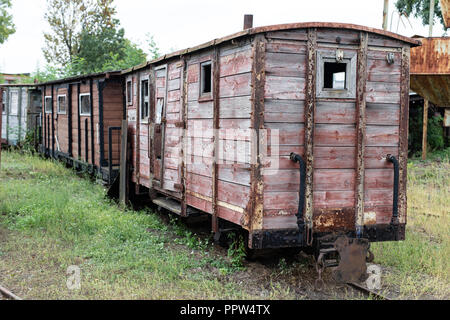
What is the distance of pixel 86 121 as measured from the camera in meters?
13.6

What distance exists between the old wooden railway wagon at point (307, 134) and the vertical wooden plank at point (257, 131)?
12 millimetres

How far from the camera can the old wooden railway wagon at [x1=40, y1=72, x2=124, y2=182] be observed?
12298 mm

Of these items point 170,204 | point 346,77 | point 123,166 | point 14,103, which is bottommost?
point 170,204

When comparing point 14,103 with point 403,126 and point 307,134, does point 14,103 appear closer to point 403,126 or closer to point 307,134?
point 307,134

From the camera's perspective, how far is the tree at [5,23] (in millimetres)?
37375

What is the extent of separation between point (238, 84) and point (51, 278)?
11.1ft

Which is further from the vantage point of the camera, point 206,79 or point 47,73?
point 47,73

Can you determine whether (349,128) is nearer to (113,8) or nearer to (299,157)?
(299,157)

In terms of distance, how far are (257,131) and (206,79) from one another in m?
2.11

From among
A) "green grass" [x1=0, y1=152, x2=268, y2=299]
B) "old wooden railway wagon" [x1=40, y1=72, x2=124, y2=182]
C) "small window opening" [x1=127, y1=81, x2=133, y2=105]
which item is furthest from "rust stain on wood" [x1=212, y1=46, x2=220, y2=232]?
"old wooden railway wagon" [x1=40, y1=72, x2=124, y2=182]

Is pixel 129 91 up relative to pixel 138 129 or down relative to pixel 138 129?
up

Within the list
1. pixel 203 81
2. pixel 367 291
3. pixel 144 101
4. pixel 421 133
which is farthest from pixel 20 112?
pixel 367 291

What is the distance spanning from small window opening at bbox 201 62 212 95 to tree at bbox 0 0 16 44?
115ft
